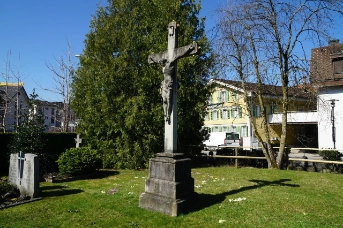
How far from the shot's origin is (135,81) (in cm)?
1535

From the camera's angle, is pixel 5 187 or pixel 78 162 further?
pixel 78 162

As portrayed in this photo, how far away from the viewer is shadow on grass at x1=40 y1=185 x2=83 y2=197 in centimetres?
907

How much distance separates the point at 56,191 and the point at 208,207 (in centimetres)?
541

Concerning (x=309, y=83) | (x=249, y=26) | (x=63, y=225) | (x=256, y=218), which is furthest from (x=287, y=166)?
(x=63, y=225)

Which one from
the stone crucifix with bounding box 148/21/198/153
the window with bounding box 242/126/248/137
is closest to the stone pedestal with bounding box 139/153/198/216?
the stone crucifix with bounding box 148/21/198/153

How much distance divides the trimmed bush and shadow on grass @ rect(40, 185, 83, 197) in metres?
2.12

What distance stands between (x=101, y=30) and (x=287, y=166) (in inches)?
506

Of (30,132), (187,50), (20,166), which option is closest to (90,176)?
(30,132)

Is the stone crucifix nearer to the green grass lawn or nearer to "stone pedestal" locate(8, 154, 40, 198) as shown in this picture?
the green grass lawn

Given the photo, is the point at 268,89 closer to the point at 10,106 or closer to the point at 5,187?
the point at 5,187

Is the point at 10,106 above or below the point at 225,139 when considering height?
above

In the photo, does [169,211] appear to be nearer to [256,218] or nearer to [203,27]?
[256,218]

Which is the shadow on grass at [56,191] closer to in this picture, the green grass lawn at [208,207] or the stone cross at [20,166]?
the green grass lawn at [208,207]

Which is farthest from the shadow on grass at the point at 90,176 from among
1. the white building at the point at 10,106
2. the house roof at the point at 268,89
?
the house roof at the point at 268,89
